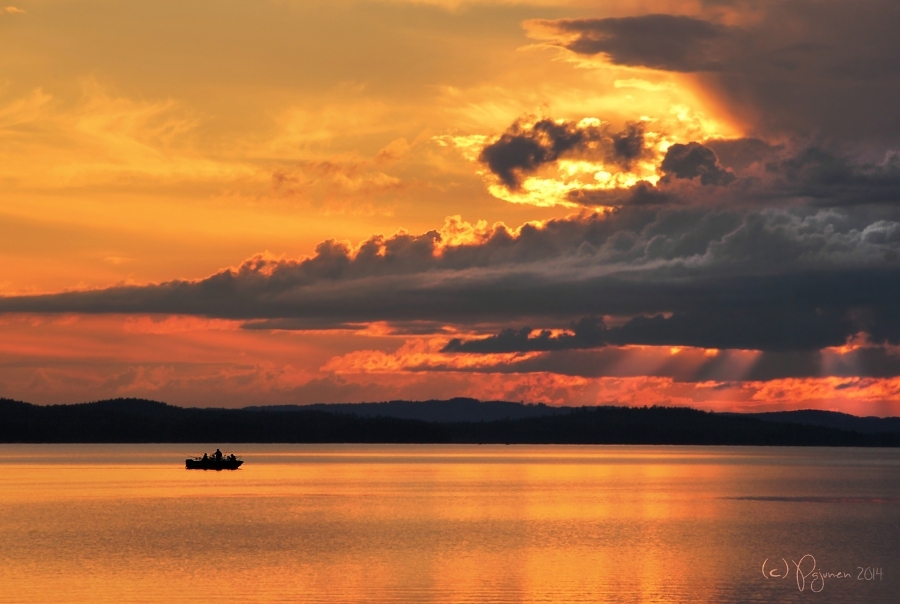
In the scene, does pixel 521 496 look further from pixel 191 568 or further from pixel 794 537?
pixel 191 568

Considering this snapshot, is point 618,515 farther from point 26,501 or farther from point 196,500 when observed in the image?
point 26,501

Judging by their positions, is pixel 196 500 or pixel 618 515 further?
pixel 196 500

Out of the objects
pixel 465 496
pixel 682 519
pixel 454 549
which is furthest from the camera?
pixel 465 496

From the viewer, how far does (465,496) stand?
151 metres

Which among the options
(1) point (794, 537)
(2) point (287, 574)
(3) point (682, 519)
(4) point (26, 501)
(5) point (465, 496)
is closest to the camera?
(2) point (287, 574)

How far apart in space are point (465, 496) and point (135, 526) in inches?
2205

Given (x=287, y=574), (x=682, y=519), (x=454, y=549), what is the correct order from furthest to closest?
(x=682, y=519), (x=454, y=549), (x=287, y=574)

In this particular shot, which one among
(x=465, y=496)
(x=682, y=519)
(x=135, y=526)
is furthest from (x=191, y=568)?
(x=465, y=496)

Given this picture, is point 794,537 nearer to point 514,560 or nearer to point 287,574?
point 514,560

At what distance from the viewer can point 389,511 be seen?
122 meters

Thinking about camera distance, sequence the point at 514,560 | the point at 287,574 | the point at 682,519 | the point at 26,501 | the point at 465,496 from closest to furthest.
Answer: the point at 287,574 → the point at 514,560 → the point at 682,519 → the point at 26,501 → the point at 465,496

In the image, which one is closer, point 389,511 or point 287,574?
point 287,574

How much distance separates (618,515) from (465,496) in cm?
3414

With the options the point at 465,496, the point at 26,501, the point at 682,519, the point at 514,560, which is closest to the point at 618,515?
the point at 682,519
